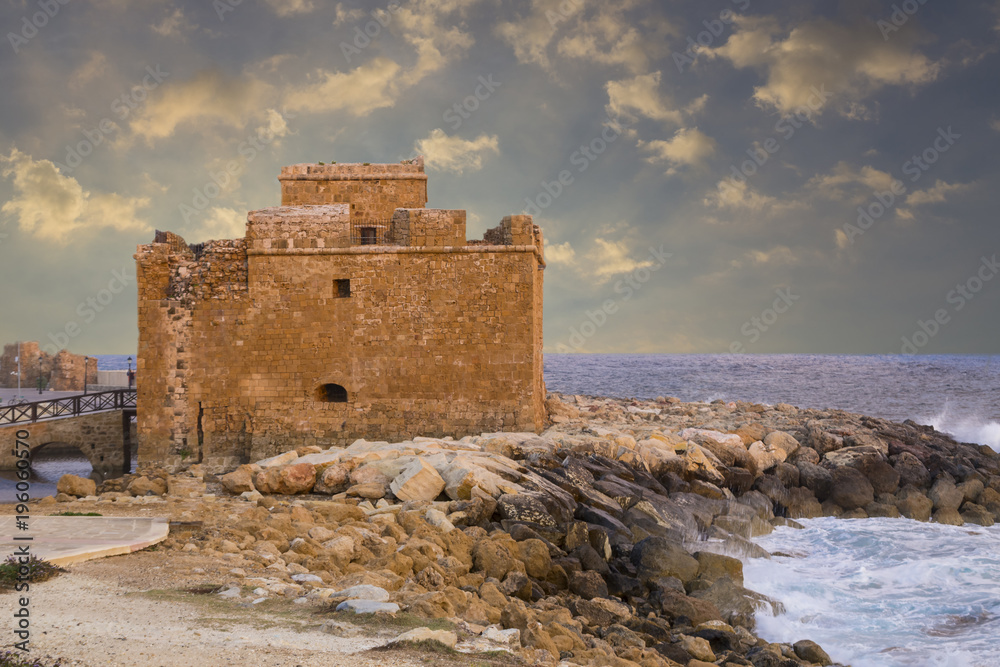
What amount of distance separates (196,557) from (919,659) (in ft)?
29.6

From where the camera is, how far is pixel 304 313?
15531 millimetres

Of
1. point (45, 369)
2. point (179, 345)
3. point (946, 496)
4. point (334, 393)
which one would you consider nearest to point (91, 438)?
point (179, 345)

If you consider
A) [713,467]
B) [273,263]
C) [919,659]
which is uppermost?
[273,263]

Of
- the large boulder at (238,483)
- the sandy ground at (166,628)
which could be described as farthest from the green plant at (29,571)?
the large boulder at (238,483)

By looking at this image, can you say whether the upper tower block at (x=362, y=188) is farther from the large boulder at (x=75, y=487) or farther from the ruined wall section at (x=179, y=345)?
the large boulder at (x=75, y=487)

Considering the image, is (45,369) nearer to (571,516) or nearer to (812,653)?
(571,516)

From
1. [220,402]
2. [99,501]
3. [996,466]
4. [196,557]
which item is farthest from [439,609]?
[996,466]

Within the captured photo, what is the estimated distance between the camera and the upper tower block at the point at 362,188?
17.4 meters

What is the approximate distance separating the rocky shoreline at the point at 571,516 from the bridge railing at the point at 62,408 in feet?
23.2

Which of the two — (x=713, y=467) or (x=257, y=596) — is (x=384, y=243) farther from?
(x=257, y=596)

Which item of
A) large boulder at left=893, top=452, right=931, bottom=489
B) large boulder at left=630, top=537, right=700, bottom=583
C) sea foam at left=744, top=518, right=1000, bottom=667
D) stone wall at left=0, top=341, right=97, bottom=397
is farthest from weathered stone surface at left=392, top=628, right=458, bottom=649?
stone wall at left=0, top=341, right=97, bottom=397

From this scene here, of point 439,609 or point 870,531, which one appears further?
point 870,531

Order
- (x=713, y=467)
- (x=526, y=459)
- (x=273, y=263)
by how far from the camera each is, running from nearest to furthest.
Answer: (x=526, y=459), (x=713, y=467), (x=273, y=263)

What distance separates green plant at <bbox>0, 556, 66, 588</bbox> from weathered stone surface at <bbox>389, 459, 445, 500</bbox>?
196 inches
